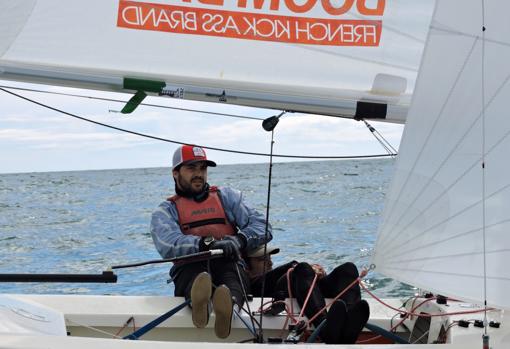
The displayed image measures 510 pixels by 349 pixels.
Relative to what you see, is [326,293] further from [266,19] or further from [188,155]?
[266,19]

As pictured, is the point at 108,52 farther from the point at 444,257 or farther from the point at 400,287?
the point at 400,287

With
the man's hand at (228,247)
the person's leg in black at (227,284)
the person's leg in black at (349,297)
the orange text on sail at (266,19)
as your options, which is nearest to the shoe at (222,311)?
the person's leg in black at (227,284)

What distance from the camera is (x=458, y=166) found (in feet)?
7.80

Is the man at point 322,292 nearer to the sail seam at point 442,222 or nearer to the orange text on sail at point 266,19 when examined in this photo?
the sail seam at point 442,222

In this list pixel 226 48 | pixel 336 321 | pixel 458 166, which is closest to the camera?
pixel 458 166

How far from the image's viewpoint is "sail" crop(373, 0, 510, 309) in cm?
229

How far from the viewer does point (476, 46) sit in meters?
2.37

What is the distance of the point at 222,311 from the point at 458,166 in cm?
89

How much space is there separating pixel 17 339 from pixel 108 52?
102cm

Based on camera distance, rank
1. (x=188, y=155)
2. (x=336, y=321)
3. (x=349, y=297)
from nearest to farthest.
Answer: (x=336, y=321), (x=349, y=297), (x=188, y=155)

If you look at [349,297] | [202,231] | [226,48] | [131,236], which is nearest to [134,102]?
[226,48]

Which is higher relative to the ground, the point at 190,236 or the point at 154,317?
the point at 190,236

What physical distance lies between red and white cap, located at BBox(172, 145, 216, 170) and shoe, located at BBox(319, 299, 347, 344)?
0.95m

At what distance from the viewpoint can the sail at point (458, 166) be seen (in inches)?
90.3
